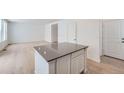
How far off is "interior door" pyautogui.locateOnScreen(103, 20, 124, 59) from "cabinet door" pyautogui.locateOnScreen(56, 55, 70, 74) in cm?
202

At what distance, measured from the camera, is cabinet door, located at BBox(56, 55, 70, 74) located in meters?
1.38

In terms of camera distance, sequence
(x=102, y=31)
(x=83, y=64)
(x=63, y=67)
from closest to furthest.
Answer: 1. (x=63, y=67)
2. (x=83, y=64)
3. (x=102, y=31)

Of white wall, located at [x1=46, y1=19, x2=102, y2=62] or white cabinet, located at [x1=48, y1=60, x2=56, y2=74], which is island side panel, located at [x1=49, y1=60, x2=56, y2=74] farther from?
white wall, located at [x1=46, y1=19, x2=102, y2=62]

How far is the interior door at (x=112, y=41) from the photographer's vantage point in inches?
122

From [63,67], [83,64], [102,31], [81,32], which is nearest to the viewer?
[63,67]

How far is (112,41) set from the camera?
3.39 metres

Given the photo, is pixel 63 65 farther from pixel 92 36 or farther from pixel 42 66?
pixel 92 36

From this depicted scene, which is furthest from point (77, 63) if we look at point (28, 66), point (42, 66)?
point (28, 66)
